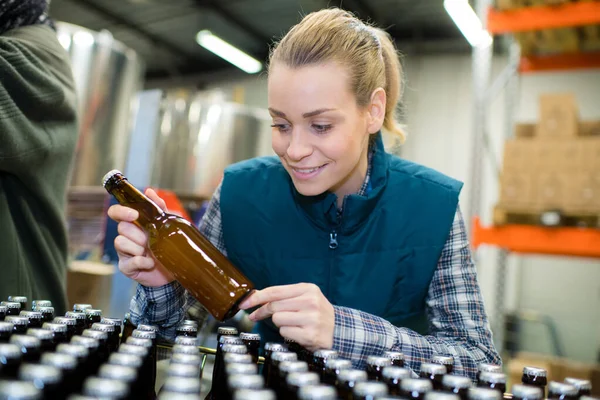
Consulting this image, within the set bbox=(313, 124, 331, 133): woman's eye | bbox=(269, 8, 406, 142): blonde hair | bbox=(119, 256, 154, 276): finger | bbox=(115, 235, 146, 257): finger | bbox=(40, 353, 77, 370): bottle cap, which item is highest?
bbox=(269, 8, 406, 142): blonde hair

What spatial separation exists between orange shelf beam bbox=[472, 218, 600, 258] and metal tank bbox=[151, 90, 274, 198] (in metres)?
2.42

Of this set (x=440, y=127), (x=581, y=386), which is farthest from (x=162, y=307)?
(x=440, y=127)

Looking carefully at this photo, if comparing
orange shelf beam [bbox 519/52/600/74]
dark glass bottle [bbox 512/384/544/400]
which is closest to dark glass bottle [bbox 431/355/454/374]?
dark glass bottle [bbox 512/384/544/400]

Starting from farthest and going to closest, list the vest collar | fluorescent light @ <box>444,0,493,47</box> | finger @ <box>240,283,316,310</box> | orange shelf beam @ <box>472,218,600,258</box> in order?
fluorescent light @ <box>444,0,493,47</box> < orange shelf beam @ <box>472,218,600,258</box> < the vest collar < finger @ <box>240,283,316,310</box>

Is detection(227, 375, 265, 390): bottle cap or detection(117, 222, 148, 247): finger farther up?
detection(117, 222, 148, 247): finger

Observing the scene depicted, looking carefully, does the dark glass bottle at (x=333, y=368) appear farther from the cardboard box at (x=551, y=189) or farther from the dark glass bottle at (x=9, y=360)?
the cardboard box at (x=551, y=189)

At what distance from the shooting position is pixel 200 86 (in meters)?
9.50

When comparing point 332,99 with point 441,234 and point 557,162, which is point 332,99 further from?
point 557,162

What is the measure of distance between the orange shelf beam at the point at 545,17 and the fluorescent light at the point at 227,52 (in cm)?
535

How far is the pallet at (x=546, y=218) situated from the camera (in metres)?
2.57

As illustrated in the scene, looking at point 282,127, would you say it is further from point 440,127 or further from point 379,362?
point 440,127

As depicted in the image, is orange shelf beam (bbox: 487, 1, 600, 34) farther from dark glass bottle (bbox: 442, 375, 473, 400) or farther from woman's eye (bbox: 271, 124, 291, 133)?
dark glass bottle (bbox: 442, 375, 473, 400)

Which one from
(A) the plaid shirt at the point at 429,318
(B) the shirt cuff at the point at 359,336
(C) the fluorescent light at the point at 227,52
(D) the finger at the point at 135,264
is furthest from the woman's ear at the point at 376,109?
(C) the fluorescent light at the point at 227,52

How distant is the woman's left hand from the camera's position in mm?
874
